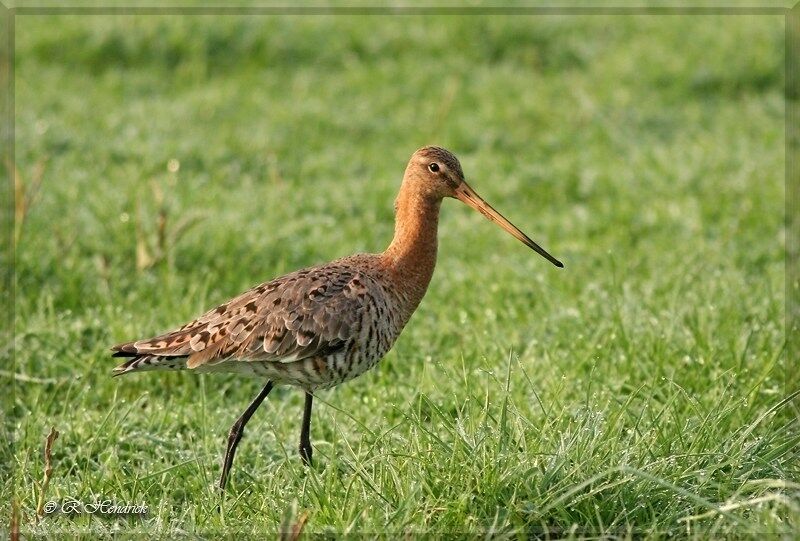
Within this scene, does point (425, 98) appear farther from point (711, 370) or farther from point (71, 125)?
point (711, 370)

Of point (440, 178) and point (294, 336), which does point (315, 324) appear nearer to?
point (294, 336)

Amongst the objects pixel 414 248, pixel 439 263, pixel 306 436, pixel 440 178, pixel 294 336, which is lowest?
pixel 306 436

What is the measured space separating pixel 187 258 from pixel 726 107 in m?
5.20

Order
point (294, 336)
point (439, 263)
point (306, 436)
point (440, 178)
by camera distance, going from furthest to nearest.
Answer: point (439, 263) < point (440, 178) < point (306, 436) < point (294, 336)

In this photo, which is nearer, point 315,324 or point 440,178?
point 315,324

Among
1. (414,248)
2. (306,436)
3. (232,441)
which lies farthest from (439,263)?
(232,441)

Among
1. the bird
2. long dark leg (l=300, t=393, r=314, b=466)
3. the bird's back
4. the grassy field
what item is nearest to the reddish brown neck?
the bird

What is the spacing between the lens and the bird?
4.58 meters

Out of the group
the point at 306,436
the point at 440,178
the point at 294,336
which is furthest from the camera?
the point at 440,178

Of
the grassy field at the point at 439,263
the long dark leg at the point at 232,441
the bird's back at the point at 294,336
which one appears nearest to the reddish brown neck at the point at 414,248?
the bird's back at the point at 294,336

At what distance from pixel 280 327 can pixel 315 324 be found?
0.14m

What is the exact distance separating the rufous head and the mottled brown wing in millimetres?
485

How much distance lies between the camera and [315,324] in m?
4.58

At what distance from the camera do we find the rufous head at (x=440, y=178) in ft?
15.9
